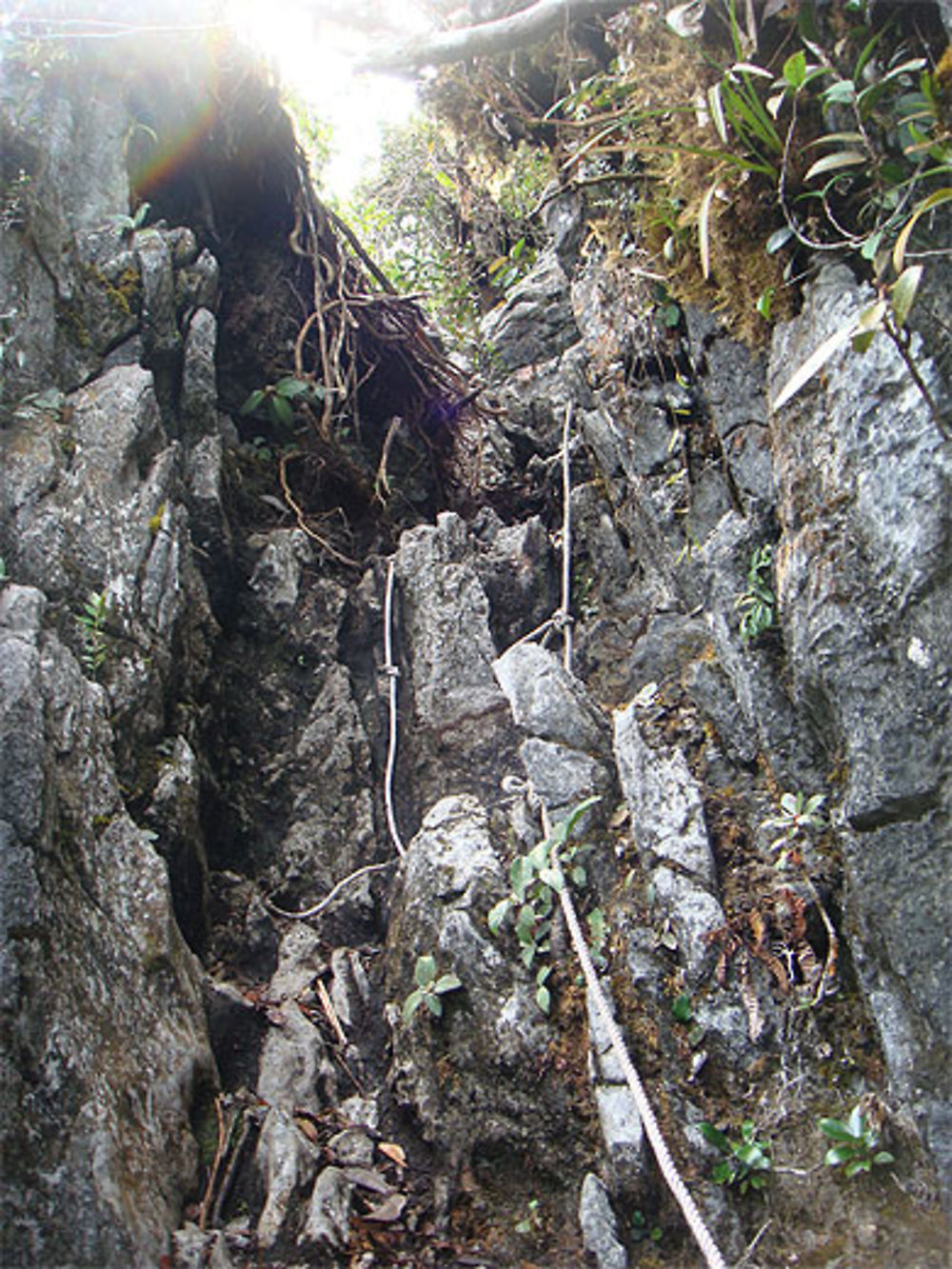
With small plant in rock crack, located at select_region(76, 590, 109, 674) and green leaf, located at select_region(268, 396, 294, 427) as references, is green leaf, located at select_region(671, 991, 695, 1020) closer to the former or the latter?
small plant in rock crack, located at select_region(76, 590, 109, 674)

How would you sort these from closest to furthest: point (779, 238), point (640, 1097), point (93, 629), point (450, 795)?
point (640, 1097)
point (779, 238)
point (93, 629)
point (450, 795)

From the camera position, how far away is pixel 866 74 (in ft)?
8.71

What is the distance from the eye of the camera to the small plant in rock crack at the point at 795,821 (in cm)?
282

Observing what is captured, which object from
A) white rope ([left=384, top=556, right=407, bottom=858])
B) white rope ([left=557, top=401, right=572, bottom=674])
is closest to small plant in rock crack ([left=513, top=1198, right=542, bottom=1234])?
white rope ([left=384, top=556, right=407, bottom=858])

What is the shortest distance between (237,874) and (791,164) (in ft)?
11.7

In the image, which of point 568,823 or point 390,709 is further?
point 390,709

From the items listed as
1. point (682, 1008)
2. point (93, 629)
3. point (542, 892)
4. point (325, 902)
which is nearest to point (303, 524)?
point (93, 629)

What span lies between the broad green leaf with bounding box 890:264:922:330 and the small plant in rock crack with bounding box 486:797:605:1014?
1.92 meters

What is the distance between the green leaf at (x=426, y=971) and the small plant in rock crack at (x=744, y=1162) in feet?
3.42

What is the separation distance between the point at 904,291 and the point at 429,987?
101 inches

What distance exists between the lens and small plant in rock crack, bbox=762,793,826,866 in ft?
9.25

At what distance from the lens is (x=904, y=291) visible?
2.09 m

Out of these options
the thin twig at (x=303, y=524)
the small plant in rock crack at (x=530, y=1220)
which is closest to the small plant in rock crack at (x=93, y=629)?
the thin twig at (x=303, y=524)

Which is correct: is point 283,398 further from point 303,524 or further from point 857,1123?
point 857,1123
